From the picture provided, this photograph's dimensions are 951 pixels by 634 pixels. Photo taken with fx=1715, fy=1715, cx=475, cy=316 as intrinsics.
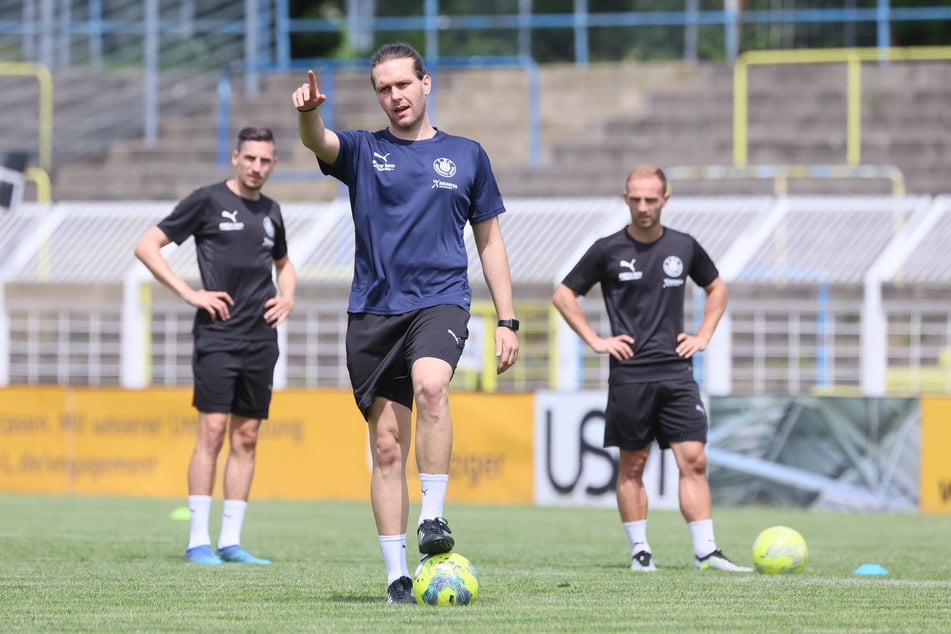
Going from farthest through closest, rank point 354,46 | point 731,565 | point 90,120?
point 354,46 → point 90,120 → point 731,565

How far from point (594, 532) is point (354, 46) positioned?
19383mm

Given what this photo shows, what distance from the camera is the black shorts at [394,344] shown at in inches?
269

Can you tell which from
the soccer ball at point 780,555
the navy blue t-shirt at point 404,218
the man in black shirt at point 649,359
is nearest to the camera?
the navy blue t-shirt at point 404,218

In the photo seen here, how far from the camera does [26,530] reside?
11.6 meters

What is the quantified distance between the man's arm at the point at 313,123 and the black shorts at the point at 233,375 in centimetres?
295

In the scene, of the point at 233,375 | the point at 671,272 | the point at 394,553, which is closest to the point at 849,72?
the point at 671,272

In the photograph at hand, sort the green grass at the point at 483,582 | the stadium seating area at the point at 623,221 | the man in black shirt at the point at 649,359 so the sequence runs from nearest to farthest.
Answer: the green grass at the point at 483,582, the man in black shirt at the point at 649,359, the stadium seating area at the point at 623,221

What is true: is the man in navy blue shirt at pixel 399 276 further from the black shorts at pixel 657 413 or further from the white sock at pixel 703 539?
the white sock at pixel 703 539

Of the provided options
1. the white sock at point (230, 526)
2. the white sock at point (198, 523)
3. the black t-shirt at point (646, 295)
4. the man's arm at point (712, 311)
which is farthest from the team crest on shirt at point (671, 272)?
the white sock at point (198, 523)

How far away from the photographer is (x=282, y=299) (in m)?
9.87

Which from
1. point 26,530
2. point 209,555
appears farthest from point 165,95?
point 209,555

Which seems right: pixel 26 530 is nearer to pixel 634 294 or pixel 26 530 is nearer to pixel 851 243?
pixel 634 294

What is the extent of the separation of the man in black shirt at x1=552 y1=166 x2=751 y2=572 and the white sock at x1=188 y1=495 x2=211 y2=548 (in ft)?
7.44

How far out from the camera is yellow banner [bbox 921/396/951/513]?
49.9 feet
